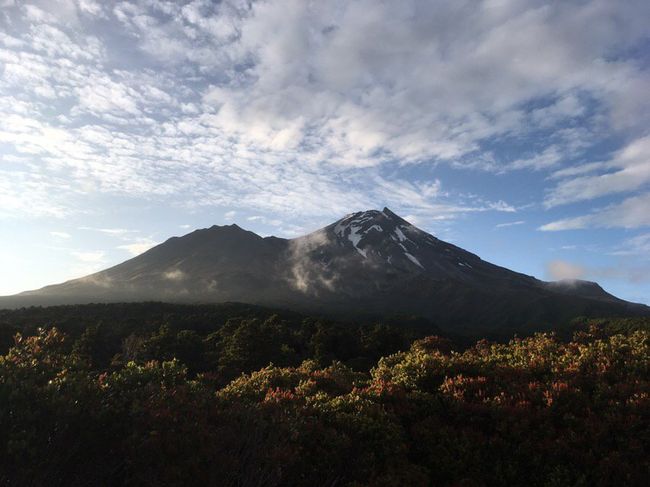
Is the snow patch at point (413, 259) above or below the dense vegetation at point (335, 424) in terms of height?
above

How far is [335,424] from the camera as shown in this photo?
8.74 m

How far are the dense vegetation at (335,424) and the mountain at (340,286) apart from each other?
92.4 m

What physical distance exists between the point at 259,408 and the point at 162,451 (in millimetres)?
2258

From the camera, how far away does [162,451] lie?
6.79 meters

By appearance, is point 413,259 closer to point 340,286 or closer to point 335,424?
point 340,286

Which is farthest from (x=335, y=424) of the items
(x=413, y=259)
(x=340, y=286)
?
(x=413, y=259)

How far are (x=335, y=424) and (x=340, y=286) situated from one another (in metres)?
149

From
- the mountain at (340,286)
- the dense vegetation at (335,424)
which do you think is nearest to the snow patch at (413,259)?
the mountain at (340,286)

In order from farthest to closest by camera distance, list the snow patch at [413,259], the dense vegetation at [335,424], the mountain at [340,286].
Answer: the snow patch at [413,259] → the mountain at [340,286] → the dense vegetation at [335,424]

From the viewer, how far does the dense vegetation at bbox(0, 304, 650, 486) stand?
6609 mm

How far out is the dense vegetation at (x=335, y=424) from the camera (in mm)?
6609

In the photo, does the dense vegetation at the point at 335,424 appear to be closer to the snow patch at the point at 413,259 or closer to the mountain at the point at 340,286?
the mountain at the point at 340,286

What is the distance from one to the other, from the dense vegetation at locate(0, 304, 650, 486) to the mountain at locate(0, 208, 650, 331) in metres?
92.4

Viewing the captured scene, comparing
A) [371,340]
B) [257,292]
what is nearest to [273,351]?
[371,340]
